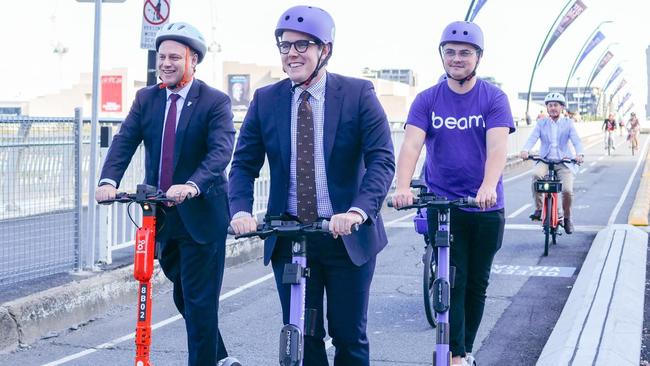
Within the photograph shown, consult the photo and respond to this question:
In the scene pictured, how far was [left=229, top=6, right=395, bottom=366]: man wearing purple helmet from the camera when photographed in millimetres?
4410

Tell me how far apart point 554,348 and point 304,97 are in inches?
129

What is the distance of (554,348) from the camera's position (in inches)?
270

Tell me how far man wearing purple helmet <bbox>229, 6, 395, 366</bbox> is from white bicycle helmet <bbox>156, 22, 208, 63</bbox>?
99 centimetres

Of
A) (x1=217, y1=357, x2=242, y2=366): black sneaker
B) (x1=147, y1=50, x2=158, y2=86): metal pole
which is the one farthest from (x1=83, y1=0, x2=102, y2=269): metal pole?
(x1=217, y1=357, x2=242, y2=366): black sneaker

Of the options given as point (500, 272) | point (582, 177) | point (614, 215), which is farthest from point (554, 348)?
point (582, 177)

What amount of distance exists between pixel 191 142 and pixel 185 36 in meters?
0.57

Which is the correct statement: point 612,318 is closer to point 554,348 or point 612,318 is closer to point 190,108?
point 554,348

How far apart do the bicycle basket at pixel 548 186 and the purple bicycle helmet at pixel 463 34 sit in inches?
299

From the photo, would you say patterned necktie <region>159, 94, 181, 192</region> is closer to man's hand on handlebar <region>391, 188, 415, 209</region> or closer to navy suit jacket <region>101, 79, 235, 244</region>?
navy suit jacket <region>101, 79, 235, 244</region>

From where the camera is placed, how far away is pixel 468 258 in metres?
5.95

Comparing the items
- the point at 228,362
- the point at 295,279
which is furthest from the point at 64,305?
the point at 295,279

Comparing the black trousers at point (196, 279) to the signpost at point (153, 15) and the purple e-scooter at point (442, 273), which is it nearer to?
the purple e-scooter at point (442, 273)

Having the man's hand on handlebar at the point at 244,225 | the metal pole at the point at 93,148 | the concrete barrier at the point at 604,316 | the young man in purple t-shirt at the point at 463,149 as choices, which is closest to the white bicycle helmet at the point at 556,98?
the concrete barrier at the point at 604,316

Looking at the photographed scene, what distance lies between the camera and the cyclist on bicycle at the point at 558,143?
12.9m
